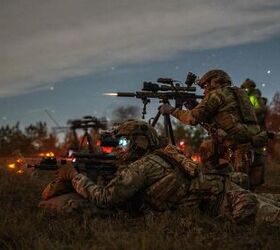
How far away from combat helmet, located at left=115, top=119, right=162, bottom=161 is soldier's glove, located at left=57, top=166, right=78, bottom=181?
27.0 inches

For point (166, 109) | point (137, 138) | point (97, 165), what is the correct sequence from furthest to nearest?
point (166, 109)
point (97, 165)
point (137, 138)

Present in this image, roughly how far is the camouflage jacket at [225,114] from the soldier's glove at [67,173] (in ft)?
9.08

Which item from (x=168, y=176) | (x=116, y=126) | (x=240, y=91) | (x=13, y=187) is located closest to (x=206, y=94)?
(x=240, y=91)

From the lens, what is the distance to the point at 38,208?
24.7 feet

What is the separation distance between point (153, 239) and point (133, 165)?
55.0 inches

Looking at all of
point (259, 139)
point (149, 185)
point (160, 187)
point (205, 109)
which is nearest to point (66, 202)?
point (149, 185)

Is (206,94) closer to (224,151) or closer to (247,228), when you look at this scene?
(224,151)

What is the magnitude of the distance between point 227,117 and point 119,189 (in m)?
3.27

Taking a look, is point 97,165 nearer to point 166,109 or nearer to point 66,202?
point 66,202

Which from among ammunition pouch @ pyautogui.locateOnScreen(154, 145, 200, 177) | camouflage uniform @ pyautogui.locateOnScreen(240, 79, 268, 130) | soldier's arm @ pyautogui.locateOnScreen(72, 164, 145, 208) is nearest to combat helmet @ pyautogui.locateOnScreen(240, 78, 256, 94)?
camouflage uniform @ pyautogui.locateOnScreen(240, 79, 268, 130)

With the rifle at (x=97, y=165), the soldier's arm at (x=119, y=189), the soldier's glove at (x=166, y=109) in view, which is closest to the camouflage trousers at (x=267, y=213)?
the soldier's arm at (x=119, y=189)

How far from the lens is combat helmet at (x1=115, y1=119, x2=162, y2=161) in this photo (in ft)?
22.4

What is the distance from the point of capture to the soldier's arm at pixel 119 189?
6387 millimetres

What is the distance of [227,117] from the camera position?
9031 millimetres
